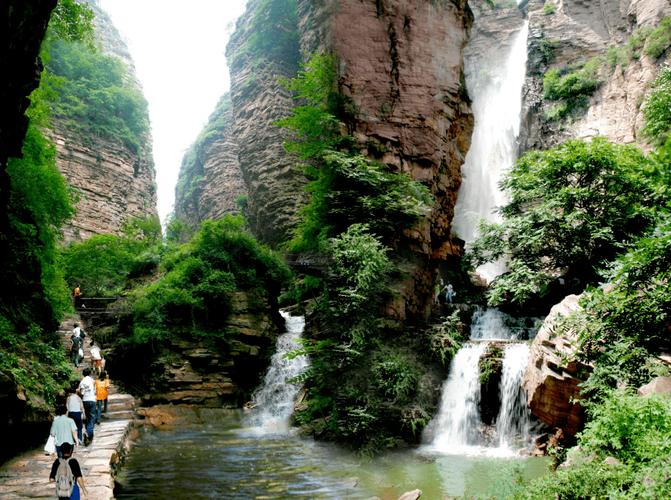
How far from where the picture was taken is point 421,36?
1864 centimetres

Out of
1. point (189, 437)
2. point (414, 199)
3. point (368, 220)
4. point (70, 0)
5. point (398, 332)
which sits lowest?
point (189, 437)

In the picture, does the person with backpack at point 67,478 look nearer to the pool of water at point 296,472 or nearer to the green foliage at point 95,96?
the pool of water at point 296,472

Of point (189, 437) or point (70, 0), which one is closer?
point (189, 437)

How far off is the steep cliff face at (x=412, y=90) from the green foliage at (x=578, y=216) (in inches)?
115

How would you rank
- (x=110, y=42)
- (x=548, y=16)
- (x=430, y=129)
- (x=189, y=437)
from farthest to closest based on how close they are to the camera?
1. (x=110, y=42)
2. (x=548, y=16)
3. (x=430, y=129)
4. (x=189, y=437)

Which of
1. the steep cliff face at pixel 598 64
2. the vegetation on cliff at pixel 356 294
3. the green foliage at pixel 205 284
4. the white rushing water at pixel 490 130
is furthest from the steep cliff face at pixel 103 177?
the steep cliff face at pixel 598 64

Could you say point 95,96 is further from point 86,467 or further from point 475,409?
Answer: point 475,409

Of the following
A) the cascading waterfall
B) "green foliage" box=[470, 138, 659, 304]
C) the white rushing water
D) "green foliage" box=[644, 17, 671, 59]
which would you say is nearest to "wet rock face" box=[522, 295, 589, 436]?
the cascading waterfall

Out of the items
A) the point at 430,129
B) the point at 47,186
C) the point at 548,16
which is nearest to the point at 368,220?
the point at 430,129

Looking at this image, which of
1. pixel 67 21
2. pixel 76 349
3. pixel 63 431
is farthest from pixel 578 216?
pixel 67 21

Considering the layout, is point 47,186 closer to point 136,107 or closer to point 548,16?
point 136,107

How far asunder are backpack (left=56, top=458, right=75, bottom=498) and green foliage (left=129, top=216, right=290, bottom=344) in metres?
12.7

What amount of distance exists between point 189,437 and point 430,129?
45.1ft

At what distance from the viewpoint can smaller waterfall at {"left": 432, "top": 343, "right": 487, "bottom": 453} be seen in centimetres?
1335
